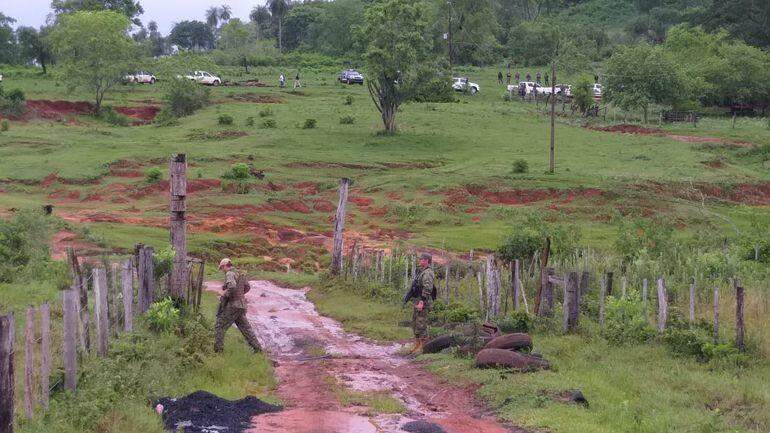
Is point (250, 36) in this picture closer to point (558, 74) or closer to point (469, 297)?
point (558, 74)

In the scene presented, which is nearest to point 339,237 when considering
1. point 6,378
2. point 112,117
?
point 6,378

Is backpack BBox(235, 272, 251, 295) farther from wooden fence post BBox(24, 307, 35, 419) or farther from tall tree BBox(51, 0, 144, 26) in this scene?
tall tree BBox(51, 0, 144, 26)

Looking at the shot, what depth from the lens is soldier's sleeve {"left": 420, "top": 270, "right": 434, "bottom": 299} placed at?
17.3m

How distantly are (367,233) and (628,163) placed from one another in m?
18.4

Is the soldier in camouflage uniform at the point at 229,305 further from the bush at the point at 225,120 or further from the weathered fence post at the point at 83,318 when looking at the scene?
the bush at the point at 225,120

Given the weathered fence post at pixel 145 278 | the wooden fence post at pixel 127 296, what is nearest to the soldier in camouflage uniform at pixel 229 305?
the weathered fence post at pixel 145 278

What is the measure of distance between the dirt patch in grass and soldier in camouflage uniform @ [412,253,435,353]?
53.7 meters

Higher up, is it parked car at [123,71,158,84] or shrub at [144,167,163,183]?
parked car at [123,71,158,84]

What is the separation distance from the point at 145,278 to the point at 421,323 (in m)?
4.89

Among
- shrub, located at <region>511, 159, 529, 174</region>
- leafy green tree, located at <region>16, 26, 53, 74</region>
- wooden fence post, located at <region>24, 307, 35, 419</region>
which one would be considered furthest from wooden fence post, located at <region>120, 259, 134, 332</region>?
leafy green tree, located at <region>16, 26, 53, 74</region>

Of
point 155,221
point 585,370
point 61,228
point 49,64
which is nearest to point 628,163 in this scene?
point 155,221

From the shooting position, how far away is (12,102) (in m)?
62.2

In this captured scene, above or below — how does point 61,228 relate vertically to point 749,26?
below

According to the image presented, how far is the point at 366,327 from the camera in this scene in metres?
20.1
